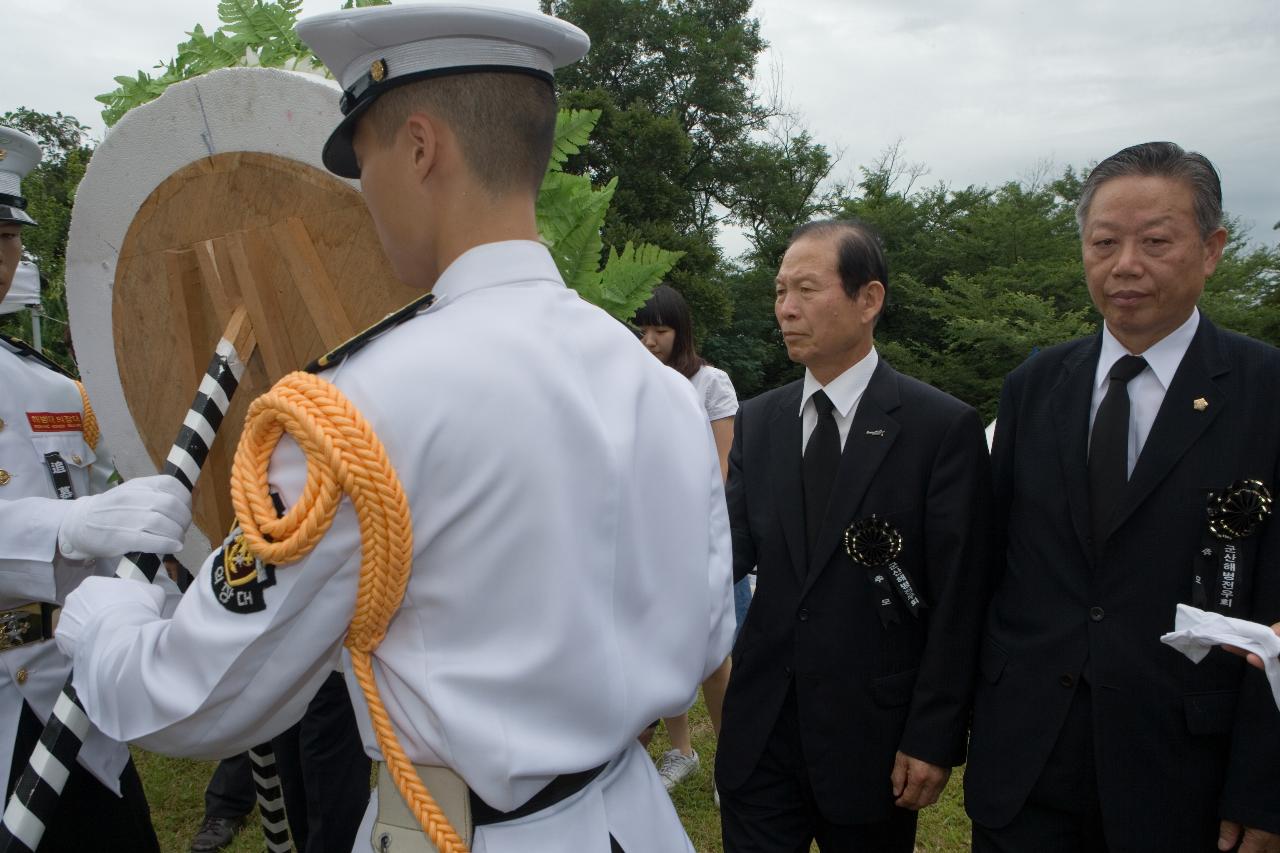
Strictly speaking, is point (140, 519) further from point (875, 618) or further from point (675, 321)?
point (675, 321)

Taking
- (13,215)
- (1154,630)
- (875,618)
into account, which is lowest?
A: (875,618)

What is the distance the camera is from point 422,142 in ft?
4.41

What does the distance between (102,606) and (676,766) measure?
11.7 feet

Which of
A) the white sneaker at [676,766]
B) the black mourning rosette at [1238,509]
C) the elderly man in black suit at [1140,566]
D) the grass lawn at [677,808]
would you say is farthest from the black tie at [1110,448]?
the white sneaker at [676,766]

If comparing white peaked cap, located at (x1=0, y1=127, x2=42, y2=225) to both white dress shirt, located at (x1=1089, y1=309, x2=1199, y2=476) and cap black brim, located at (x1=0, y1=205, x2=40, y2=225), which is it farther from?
white dress shirt, located at (x1=1089, y1=309, x2=1199, y2=476)

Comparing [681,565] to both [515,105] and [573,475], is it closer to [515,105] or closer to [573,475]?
[573,475]

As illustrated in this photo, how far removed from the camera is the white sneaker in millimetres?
4406

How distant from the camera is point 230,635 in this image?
3.80 ft

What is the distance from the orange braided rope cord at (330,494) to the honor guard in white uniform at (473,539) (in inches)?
0.6

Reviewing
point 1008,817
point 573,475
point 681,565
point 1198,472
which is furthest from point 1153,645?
point 573,475

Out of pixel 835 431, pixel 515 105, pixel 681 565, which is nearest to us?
pixel 515 105

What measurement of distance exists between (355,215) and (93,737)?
1.50 m

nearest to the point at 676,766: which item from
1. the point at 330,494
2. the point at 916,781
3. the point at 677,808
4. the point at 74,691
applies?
the point at 677,808

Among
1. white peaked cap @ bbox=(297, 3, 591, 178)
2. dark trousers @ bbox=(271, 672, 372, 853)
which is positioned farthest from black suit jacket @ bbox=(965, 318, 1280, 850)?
dark trousers @ bbox=(271, 672, 372, 853)
